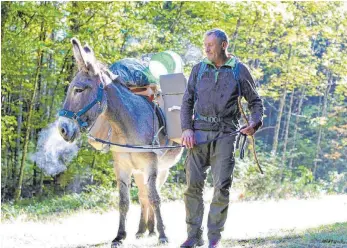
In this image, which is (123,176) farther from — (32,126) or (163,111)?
(32,126)

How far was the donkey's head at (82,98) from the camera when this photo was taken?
589 centimetres

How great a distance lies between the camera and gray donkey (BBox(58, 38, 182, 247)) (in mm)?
6039

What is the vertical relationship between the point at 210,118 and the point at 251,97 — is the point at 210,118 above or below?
below

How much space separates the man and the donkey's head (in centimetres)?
120

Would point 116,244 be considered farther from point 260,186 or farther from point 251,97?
point 260,186

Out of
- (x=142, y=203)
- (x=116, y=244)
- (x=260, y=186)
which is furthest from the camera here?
(x=260, y=186)

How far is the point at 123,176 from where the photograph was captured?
680 cm

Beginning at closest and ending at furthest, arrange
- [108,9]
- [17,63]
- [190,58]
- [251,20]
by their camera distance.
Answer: [190,58] → [17,63] → [108,9] → [251,20]

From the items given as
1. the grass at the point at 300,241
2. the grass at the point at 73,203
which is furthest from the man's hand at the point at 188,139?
the grass at the point at 73,203

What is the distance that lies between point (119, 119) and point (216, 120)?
172 cm

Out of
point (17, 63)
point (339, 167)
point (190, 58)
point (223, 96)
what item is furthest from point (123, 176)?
point (339, 167)

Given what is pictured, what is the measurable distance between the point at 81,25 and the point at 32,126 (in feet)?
9.75

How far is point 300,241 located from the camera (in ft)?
18.3

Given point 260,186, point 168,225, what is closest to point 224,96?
point 168,225
